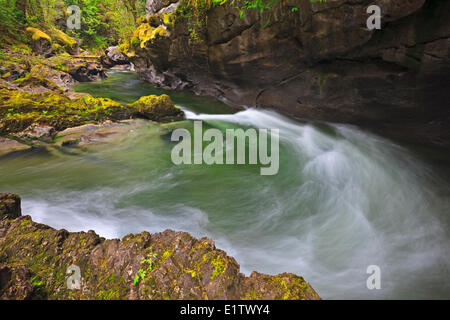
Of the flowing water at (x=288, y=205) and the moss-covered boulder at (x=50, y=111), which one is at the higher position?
the moss-covered boulder at (x=50, y=111)

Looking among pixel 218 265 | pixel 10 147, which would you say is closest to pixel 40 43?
pixel 10 147

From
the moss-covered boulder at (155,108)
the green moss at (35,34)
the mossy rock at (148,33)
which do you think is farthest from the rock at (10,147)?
the green moss at (35,34)

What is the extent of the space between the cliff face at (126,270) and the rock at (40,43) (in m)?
18.5

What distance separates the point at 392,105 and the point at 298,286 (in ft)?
18.7

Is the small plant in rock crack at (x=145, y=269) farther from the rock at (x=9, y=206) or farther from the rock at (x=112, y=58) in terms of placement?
the rock at (x=112, y=58)

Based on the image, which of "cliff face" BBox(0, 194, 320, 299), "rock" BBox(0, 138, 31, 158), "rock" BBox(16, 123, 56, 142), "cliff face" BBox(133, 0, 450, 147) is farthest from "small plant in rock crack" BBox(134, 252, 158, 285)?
"cliff face" BBox(133, 0, 450, 147)

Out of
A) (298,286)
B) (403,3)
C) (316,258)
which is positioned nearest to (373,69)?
(403,3)

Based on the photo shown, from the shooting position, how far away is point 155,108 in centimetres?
724

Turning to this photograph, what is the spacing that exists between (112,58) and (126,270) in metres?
28.9

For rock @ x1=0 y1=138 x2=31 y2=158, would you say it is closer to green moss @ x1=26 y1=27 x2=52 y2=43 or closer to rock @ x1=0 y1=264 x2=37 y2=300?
rock @ x1=0 y1=264 x2=37 y2=300

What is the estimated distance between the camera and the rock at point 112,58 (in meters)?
23.8

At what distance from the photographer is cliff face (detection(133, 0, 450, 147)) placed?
13.3 ft

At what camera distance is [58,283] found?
156cm
